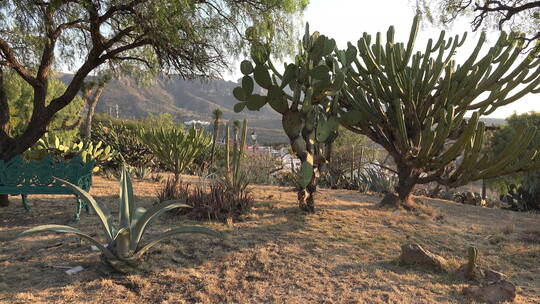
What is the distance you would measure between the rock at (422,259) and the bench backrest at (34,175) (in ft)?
15.2

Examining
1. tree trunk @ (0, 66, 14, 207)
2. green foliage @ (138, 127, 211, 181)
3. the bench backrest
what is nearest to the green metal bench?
the bench backrest

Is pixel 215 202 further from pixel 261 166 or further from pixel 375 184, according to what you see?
pixel 261 166

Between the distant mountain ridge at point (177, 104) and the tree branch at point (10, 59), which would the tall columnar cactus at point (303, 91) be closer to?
the tree branch at point (10, 59)

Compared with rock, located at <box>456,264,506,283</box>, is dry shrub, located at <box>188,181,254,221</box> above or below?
above

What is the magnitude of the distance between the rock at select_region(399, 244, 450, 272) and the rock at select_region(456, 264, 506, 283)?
16cm

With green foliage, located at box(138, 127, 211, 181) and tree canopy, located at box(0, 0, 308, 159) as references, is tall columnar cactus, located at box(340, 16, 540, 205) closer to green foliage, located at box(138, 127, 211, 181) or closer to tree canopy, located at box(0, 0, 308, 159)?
tree canopy, located at box(0, 0, 308, 159)

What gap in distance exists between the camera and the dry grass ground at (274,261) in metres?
3.25

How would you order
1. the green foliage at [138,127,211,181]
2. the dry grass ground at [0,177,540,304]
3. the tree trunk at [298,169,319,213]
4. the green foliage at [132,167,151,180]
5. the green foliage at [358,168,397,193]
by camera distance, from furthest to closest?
the green foliage at [358,168,397,193]
the green foliage at [132,167,151,180]
the green foliage at [138,127,211,181]
the tree trunk at [298,169,319,213]
the dry grass ground at [0,177,540,304]

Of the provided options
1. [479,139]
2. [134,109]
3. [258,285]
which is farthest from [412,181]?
[134,109]

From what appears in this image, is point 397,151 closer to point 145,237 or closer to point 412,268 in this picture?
point 412,268

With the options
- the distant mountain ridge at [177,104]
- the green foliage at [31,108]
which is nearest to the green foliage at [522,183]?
the green foliage at [31,108]

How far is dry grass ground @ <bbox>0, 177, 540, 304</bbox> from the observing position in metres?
3.25

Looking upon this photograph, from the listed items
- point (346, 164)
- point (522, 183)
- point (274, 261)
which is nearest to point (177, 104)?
point (346, 164)

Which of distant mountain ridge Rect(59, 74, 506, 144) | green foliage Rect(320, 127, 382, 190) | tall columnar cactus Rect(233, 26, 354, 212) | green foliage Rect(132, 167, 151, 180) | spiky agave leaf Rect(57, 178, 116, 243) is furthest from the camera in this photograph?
distant mountain ridge Rect(59, 74, 506, 144)
